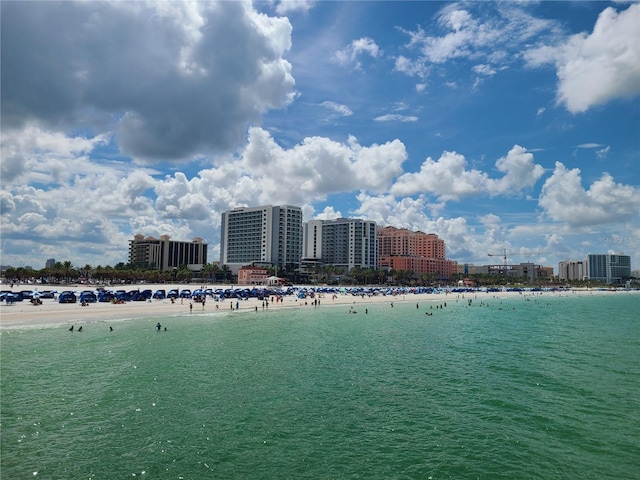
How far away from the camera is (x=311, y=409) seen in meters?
20.7

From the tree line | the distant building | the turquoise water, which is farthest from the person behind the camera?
the distant building

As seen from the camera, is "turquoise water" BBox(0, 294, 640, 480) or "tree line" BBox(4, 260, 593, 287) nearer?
"turquoise water" BBox(0, 294, 640, 480)

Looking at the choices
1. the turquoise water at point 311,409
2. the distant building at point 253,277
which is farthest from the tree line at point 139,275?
the turquoise water at point 311,409

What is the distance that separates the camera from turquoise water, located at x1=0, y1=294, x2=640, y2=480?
15172mm

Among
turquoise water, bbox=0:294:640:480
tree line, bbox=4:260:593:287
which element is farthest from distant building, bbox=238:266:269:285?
turquoise water, bbox=0:294:640:480

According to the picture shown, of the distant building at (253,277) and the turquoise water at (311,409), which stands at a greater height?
the distant building at (253,277)

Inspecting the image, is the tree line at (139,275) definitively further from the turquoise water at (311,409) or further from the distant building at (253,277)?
the turquoise water at (311,409)

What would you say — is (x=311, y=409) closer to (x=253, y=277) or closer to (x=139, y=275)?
(x=253, y=277)

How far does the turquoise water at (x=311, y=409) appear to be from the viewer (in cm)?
1517

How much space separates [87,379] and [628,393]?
101 ft

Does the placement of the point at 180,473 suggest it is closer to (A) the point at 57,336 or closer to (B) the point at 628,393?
(B) the point at 628,393

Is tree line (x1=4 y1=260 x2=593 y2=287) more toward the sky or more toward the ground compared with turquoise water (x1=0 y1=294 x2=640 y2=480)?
more toward the sky

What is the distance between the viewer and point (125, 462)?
15.0 m

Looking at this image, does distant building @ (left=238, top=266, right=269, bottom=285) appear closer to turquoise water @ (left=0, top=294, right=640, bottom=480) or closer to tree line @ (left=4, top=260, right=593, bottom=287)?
tree line @ (left=4, top=260, right=593, bottom=287)
